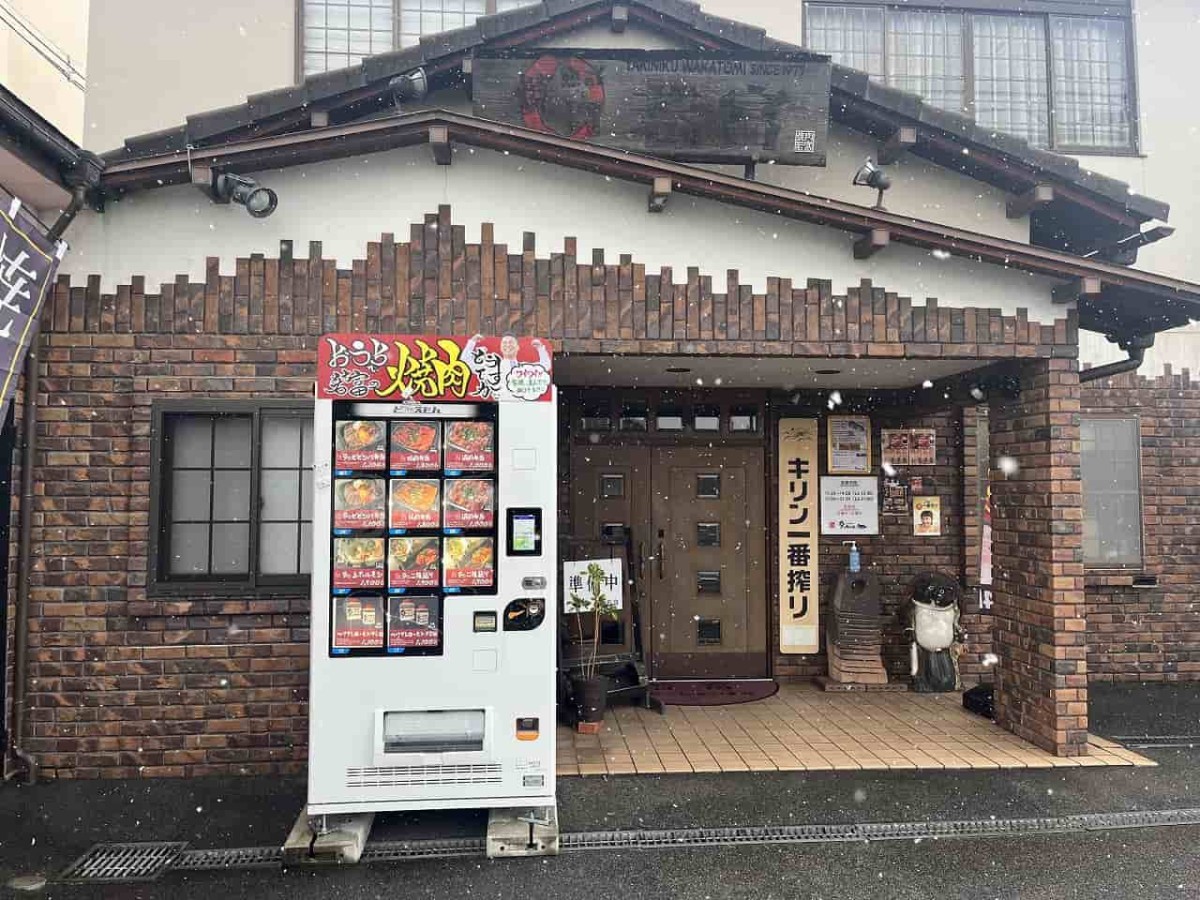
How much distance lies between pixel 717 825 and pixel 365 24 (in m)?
8.41

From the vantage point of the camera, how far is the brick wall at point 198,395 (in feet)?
17.9

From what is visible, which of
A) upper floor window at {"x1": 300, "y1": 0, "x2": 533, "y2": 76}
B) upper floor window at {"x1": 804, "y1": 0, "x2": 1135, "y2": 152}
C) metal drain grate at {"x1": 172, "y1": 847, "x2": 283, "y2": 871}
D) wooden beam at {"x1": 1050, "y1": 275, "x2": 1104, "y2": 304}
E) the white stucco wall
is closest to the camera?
metal drain grate at {"x1": 172, "y1": 847, "x2": 283, "y2": 871}

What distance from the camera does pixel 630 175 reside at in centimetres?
552

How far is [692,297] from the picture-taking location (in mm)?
5785

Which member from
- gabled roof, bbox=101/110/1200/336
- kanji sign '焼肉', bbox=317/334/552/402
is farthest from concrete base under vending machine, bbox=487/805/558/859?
gabled roof, bbox=101/110/1200/336

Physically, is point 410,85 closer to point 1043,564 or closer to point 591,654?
point 591,654

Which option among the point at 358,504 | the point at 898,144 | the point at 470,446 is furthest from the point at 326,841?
the point at 898,144

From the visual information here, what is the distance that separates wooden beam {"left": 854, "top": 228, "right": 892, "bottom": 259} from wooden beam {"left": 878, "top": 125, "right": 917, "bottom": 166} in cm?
166

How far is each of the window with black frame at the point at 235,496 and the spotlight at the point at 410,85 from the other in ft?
8.70

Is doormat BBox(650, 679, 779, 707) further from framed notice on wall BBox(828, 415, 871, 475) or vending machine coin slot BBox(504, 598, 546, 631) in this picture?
vending machine coin slot BBox(504, 598, 546, 631)

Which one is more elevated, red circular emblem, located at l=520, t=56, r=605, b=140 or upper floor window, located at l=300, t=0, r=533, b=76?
upper floor window, located at l=300, t=0, r=533, b=76

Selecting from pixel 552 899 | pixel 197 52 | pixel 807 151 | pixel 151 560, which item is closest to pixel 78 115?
pixel 197 52

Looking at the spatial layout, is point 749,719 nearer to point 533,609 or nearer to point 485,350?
point 533,609

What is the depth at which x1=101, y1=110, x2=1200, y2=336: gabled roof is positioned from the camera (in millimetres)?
5305
